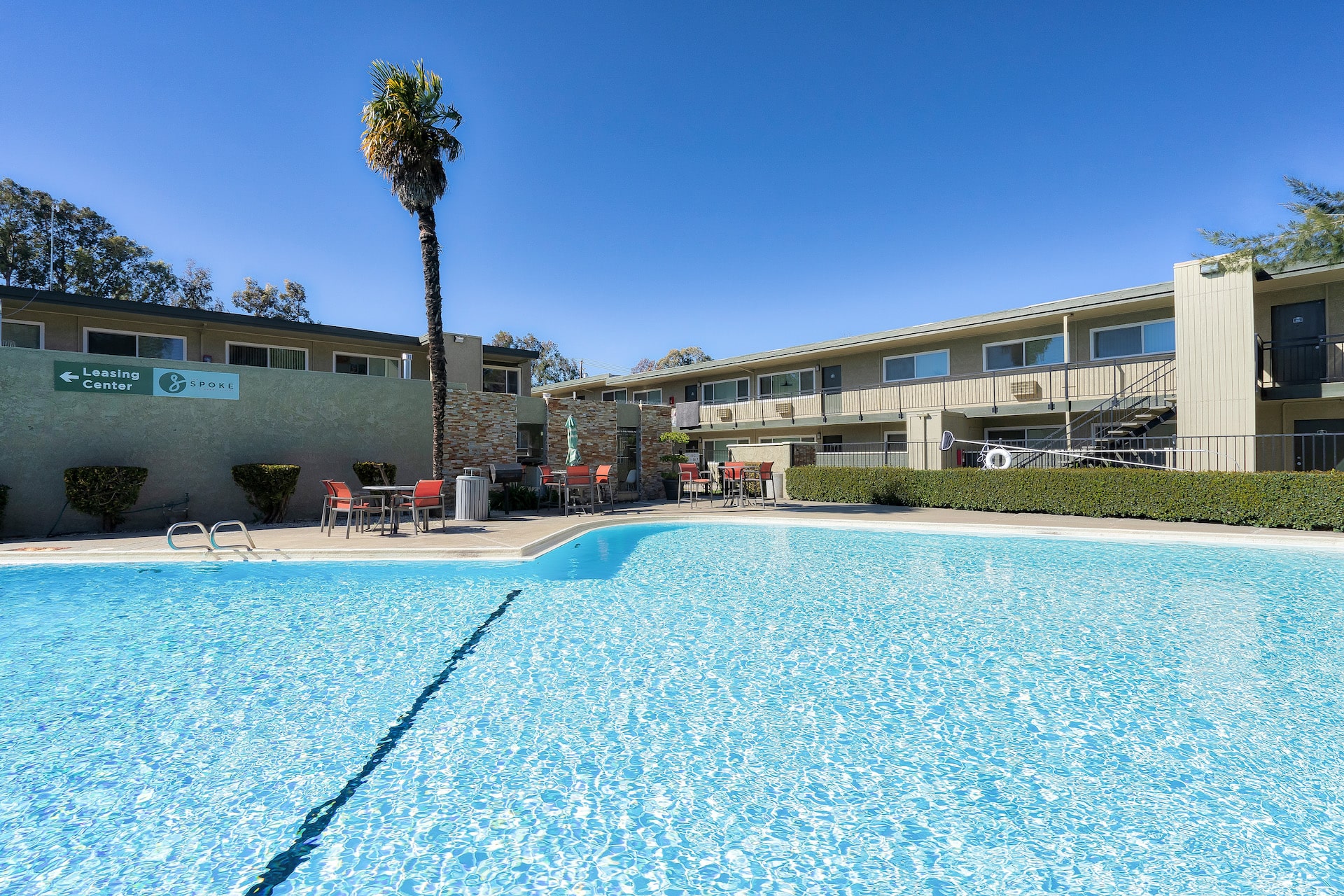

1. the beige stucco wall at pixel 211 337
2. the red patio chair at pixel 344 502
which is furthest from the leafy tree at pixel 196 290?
the red patio chair at pixel 344 502

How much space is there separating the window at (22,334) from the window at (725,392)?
908 inches

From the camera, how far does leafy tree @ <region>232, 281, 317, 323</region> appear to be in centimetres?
3800

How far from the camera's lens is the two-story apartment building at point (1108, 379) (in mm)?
14062

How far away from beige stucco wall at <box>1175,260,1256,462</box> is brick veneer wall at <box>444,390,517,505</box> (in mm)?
18042

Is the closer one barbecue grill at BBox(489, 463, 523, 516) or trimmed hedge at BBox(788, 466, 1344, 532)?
trimmed hedge at BBox(788, 466, 1344, 532)

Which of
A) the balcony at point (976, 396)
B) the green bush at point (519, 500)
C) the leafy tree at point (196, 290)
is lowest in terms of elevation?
the green bush at point (519, 500)

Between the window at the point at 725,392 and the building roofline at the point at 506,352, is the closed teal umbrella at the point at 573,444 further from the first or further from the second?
the window at the point at 725,392

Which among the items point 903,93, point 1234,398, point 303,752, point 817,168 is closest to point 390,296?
point 817,168

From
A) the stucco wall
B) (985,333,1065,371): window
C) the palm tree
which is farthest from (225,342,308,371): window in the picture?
(985,333,1065,371): window

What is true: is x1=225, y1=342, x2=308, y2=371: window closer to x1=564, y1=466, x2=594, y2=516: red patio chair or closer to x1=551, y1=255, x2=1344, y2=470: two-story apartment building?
x1=564, y1=466, x2=594, y2=516: red patio chair

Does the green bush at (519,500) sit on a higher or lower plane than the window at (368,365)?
lower

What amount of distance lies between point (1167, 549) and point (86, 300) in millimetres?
25529

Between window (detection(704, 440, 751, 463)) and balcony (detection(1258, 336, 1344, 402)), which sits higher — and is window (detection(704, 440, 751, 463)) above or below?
below

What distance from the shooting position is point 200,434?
13383 millimetres
